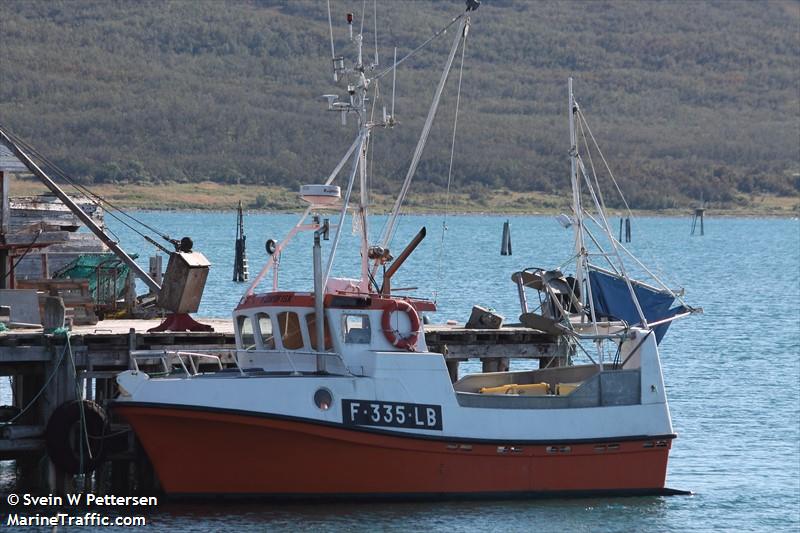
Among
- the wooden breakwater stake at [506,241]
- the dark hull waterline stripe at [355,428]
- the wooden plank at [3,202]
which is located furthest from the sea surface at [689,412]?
the wooden plank at [3,202]

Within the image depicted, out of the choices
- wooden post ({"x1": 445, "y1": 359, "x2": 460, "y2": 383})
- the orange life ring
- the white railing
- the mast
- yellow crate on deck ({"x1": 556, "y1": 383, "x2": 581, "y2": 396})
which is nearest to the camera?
the white railing

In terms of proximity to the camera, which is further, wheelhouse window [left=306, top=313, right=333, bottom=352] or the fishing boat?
wheelhouse window [left=306, top=313, right=333, bottom=352]

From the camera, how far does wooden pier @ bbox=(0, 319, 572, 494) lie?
27438 millimetres

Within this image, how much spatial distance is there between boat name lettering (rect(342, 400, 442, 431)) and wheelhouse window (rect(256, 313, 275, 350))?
1.78 metres

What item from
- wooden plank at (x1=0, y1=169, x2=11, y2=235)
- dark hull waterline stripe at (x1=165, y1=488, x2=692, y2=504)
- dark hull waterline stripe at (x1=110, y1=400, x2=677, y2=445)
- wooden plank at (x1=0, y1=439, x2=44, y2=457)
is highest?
wooden plank at (x1=0, y1=169, x2=11, y2=235)

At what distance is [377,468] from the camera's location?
2691 centimetres

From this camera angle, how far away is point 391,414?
26.7 m

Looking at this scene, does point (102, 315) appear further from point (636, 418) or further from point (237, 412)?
point (636, 418)

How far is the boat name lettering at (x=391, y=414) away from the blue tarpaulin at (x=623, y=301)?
19.3 ft

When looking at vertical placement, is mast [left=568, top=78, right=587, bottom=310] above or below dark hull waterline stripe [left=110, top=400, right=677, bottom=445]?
above

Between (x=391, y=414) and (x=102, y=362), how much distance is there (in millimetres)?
4974

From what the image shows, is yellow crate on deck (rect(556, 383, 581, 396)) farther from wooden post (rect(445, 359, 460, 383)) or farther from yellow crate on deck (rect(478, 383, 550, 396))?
wooden post (rect(445, 359, 460, 383))

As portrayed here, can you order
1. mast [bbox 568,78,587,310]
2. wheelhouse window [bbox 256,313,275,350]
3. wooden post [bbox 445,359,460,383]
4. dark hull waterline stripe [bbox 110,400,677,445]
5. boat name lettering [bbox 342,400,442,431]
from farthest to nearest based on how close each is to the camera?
wooden post [bbox 445,359,460,383], mast [bbox 568,78,587,310], wheelhouse window [bbox 256,313,275,350], boat name lettering [bbox 342,400,442,431], dark hull waterline stripe [bbox 110,400,677,445]

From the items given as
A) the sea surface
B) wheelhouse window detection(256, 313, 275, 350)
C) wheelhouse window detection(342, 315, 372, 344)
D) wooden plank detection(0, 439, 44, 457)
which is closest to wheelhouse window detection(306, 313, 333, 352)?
wheelhouse window detection(342, 315, 372, 344)
